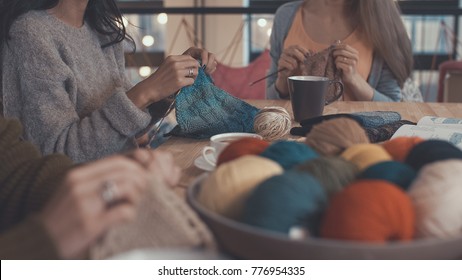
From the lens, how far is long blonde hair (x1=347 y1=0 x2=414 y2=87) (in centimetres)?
194

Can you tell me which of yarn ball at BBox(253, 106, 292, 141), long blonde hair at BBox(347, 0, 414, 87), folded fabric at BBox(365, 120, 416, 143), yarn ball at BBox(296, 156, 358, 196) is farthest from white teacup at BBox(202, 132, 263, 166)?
long blonde hair at BBox(347, 0, 414, 87)

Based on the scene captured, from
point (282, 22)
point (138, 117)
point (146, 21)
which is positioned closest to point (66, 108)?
point (138, 117)

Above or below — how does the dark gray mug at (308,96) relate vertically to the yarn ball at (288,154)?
below

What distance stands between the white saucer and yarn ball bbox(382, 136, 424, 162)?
0.32m

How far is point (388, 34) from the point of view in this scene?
1.95m

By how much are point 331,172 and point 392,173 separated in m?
0.07

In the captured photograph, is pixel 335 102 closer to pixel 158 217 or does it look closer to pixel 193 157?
pixel 193 157

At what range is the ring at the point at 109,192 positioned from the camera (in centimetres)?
54

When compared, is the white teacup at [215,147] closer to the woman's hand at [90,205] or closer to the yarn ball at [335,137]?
the yarn ball at [335,137]

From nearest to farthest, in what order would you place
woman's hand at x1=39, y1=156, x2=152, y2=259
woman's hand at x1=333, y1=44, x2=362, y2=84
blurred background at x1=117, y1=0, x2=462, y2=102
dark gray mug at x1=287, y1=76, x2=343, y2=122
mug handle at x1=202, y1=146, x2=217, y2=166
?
woman's hand at x1=39, y1=156, x2=152, y2=259 < mug handle at x1=202, y1=146, x2=217, y2=166 < dark gray mug at x1=287, y1=76, x2=343, y2=122 < woman's hand at x1=333, y1=44, x2=362, y2=84 < blurred background at x1=117, y1=0, x2=462, y2=102

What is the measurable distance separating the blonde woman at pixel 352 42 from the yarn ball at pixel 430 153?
99 cm

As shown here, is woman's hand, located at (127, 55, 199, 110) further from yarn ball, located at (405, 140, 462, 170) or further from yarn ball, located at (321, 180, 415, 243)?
yarn ball, located at (321, 180, 415, 243)

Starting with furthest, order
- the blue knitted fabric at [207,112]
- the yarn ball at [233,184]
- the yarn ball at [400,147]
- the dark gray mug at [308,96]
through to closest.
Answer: the dark gray mug at [308,96] → the blue knitted fabric at [207,112] → the yarn ball at [400,147] → the yarn ball at [233,184]

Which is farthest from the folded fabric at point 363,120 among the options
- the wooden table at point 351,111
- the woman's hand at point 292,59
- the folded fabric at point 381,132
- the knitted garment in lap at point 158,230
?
the knitted garment in lap at point 158,230
